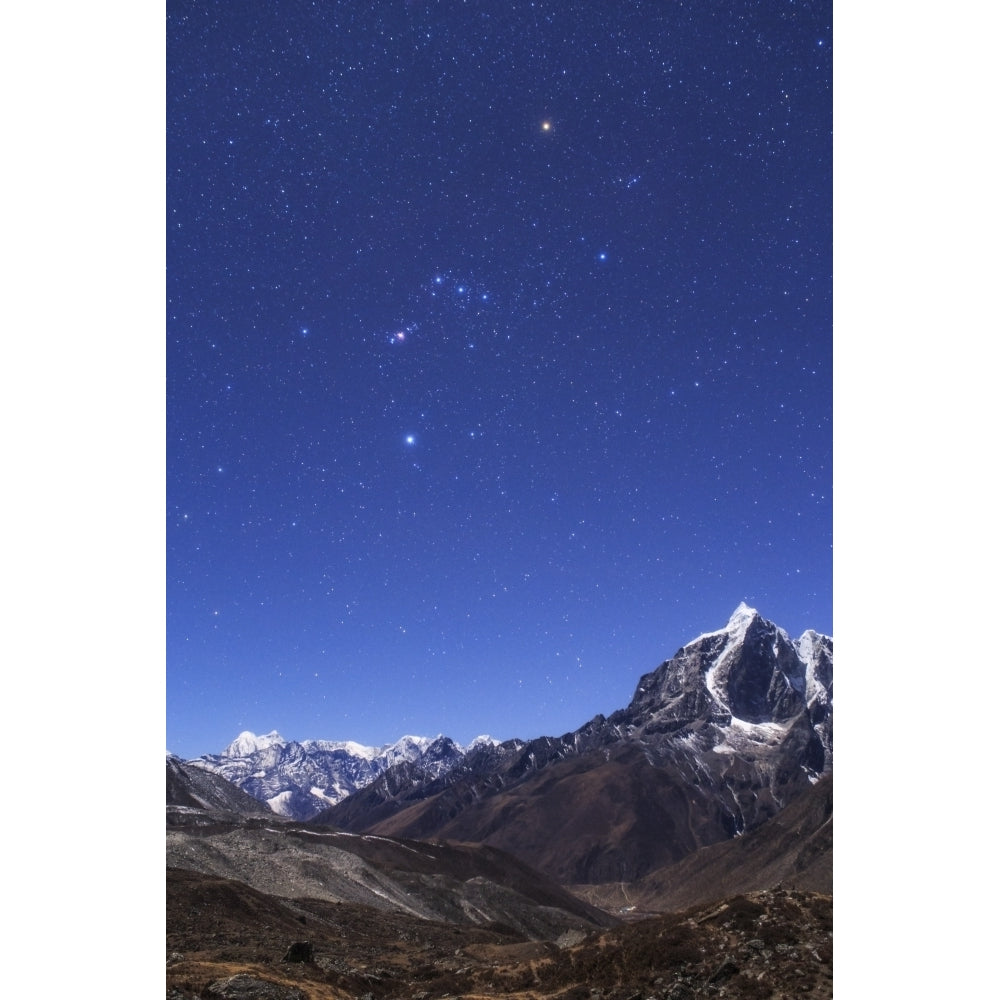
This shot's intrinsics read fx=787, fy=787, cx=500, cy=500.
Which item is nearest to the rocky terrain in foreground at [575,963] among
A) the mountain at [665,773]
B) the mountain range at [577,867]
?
the mountain range at [577,867]

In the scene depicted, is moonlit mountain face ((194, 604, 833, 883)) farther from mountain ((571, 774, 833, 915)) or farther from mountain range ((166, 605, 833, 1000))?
mountain ((571, 774, 833, 915))

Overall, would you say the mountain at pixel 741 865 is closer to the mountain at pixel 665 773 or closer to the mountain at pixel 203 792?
the mountain at pixel 665 773

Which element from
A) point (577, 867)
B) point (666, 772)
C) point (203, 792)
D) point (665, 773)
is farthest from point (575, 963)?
point (666, 772)

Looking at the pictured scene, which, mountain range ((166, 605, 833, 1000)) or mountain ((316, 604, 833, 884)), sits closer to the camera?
mountain range ((166, 605, 833, 1000))

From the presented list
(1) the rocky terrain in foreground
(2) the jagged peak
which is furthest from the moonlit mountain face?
(1) the rocky terrain in foreground
